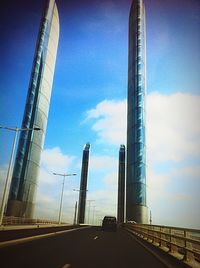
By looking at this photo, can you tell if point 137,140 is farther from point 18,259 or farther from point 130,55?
point 18,259

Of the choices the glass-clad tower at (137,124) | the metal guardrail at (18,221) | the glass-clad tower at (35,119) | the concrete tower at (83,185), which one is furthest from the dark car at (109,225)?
the concrete tower at (83,185)

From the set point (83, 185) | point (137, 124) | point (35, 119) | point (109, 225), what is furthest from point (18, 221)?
point (83, 185)

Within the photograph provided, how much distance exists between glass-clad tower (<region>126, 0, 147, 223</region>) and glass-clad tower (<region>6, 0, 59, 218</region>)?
35525mm

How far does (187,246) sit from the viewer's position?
834 centimetres

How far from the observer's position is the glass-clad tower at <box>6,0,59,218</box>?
262 ft

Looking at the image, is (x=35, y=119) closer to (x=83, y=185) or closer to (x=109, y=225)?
(x=109, y=225)

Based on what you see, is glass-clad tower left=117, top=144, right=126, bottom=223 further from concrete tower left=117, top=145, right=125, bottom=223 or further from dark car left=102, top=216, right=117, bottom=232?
dark car left=102, top=216, right=117, bottom=232

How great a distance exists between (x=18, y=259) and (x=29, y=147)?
80.3 meters

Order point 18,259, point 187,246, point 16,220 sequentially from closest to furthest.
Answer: point 18,259 < point 187,246 < point 16,220

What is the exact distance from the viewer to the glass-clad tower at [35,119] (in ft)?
262

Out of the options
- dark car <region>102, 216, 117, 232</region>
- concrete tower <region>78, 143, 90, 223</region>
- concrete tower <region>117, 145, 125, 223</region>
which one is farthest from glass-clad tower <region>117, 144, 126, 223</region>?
dark car <region>102, 216, 117, 232</region>

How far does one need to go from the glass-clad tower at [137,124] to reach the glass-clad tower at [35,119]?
35.5 metres

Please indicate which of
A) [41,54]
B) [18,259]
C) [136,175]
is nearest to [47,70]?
[41,54]

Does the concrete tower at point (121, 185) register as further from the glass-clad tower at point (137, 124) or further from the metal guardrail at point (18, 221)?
the metal guardrail at point (18, 221)
